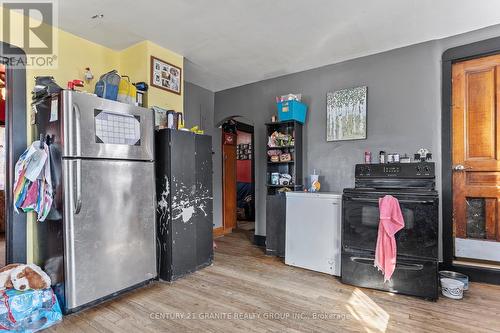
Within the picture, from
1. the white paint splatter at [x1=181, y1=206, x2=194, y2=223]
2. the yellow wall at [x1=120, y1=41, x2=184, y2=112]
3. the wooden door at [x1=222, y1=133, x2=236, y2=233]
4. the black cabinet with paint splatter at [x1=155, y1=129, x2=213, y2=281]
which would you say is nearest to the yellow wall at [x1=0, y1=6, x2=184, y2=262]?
the yellow wall at [x1=120, y1=41, x2=184, y2=112]

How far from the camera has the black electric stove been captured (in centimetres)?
232

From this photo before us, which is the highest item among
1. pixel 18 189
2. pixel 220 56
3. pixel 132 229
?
pixel 220 56

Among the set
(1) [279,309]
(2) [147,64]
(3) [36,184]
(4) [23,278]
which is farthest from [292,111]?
(4) [23,278]

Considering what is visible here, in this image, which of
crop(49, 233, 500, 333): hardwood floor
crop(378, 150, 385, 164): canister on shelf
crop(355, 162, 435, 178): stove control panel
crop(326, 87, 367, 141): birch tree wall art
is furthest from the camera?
crop(326, 87, 367, 141): birch tree wall art

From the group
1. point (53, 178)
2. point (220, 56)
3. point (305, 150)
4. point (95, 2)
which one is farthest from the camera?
point (305, 150)

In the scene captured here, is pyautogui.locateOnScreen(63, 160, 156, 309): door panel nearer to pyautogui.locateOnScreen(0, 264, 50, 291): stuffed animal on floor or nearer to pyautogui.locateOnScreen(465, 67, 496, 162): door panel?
pyautogui.locateOnScreen(0, 264, 50, 291): stuffed animal on floor

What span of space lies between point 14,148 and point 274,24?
2.61 metres

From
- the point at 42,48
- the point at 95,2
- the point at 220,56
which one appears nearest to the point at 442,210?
the point at 220,56

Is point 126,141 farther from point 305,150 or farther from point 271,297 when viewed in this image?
point 305,150

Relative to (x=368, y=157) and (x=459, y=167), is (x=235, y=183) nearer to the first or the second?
(x=368, y=157)

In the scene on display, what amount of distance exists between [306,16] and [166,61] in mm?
1653

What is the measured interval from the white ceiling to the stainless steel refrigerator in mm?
887

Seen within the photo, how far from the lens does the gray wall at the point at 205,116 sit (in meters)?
4.21

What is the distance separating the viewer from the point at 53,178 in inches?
81.7
